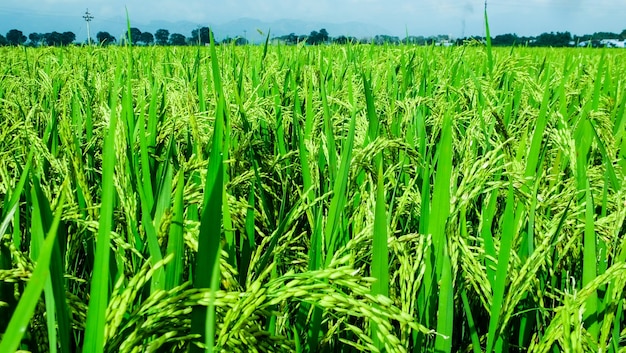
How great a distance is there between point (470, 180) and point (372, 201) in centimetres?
16

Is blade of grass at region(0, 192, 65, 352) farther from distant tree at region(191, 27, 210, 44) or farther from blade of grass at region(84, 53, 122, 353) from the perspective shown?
distant tree at region(191, 27, 210, 44)

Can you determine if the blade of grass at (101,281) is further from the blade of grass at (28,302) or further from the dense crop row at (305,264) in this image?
the blade of grass at (28,302)

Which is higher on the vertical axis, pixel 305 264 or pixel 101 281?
pixel 101 281

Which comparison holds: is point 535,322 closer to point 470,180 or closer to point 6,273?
point 470,180

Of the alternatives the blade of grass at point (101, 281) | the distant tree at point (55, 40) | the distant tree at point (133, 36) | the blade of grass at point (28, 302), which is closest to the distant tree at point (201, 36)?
the distant tree at point (133, 36)

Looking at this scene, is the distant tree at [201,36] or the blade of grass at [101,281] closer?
the blade of grass at [101,281]

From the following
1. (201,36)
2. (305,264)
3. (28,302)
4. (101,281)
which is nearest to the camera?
(28,302)

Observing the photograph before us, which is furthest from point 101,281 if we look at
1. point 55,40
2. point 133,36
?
point 55,40

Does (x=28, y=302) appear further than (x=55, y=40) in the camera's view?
No

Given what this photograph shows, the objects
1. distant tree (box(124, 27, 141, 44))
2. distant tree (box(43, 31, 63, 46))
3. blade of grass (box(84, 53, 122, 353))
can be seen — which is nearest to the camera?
blade of grass (box(84, 53, 122, 353))

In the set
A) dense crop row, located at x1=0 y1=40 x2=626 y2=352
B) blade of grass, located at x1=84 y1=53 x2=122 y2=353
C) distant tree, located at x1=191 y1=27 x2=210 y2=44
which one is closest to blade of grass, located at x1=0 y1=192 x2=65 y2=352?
dense crop row, located at x1=0 y1=40 x2=626 y2=352

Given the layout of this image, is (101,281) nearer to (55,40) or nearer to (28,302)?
(28,302)

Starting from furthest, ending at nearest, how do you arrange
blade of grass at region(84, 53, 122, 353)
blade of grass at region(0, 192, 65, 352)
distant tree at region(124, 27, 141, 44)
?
distant tree at region(124, 27, 141, 44)
blade of grass at region(84, 53, 122, 353)
blade of grass at region(0, 192, 65, 352)

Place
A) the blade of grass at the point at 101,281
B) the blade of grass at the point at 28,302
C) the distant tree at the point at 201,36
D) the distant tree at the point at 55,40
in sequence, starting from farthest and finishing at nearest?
the distant tree at the point at 55,40
the distant tree at the point at 201,36
the blade of grass at the point at 101,281
the blade of grass at the point at 28,302
